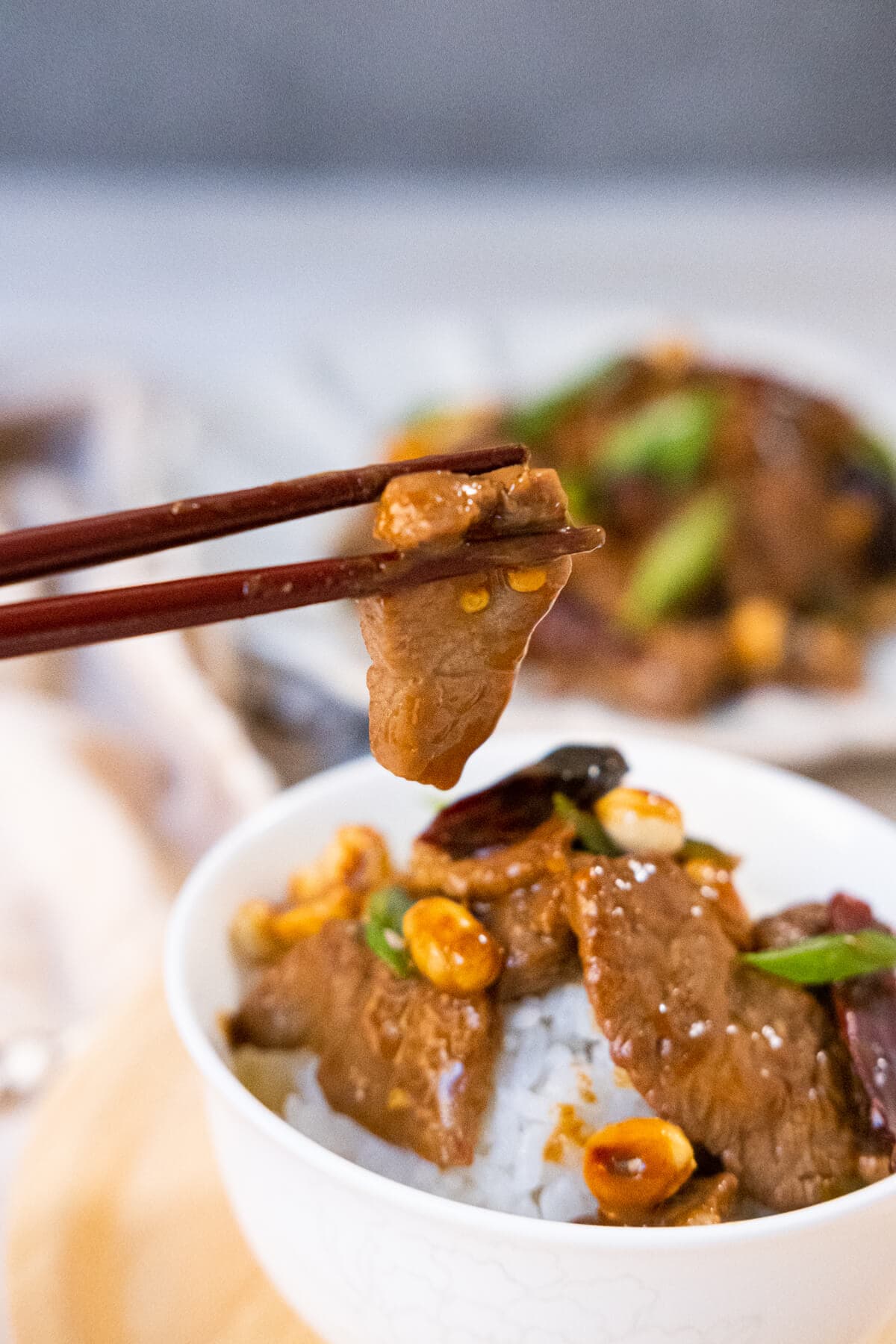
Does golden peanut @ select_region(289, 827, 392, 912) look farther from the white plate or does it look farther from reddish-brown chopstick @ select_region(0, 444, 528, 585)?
the white plate

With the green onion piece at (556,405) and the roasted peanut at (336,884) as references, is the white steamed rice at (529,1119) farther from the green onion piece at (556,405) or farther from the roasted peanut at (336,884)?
the green onion piece at (556,405)

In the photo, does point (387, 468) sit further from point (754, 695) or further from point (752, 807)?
point (754, 695)

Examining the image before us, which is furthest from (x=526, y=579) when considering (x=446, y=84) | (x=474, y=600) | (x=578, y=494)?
(x=446, y=84)

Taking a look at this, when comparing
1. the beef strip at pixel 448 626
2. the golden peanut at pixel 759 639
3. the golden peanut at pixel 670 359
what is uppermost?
the beef strip at pixel 448 626

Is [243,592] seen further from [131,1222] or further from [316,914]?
[131,1222]

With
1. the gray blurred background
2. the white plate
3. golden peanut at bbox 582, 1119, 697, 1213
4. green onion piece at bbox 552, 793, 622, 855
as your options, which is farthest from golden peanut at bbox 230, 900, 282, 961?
the gray blurred background

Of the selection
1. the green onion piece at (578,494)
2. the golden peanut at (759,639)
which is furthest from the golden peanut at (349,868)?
the green onion piece at (578,494)

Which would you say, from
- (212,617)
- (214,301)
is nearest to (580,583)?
(212,617)
